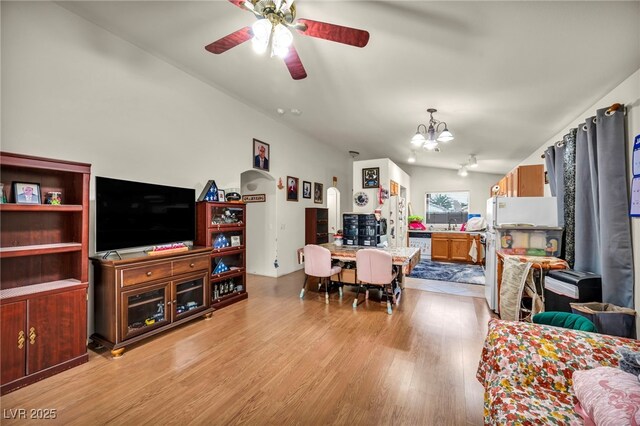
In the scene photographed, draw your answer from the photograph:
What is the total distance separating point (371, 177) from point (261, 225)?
8.41 feet

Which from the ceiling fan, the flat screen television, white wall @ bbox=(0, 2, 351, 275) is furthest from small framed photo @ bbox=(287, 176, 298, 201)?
the ceiling fan

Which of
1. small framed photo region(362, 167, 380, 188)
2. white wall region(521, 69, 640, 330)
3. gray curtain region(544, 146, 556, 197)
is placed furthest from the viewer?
small framed photo region(362, 167, 380, 188)

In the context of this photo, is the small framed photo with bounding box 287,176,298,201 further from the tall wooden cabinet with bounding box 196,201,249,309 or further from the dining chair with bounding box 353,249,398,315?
the dining chair with bounding box 353,249,398,315

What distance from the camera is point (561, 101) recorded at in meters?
2.78

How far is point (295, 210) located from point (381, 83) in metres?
3.43

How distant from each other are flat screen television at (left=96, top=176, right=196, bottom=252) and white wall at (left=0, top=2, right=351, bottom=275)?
0.79 ft

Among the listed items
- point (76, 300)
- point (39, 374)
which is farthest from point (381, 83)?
point (39, 374)

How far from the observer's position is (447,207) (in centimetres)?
868

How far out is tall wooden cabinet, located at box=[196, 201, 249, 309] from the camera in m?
3.54

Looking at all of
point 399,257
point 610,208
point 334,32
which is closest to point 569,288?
point 610,208

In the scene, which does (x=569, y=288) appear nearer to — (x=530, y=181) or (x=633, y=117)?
(x=633, y=117)

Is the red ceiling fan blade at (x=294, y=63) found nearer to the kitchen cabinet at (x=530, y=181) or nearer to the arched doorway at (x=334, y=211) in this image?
the kitchen cabinet at (x=530, y=181)

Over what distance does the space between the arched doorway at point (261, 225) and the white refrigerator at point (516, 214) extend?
12.3ft

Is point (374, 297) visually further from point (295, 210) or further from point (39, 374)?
point (39, 374)
